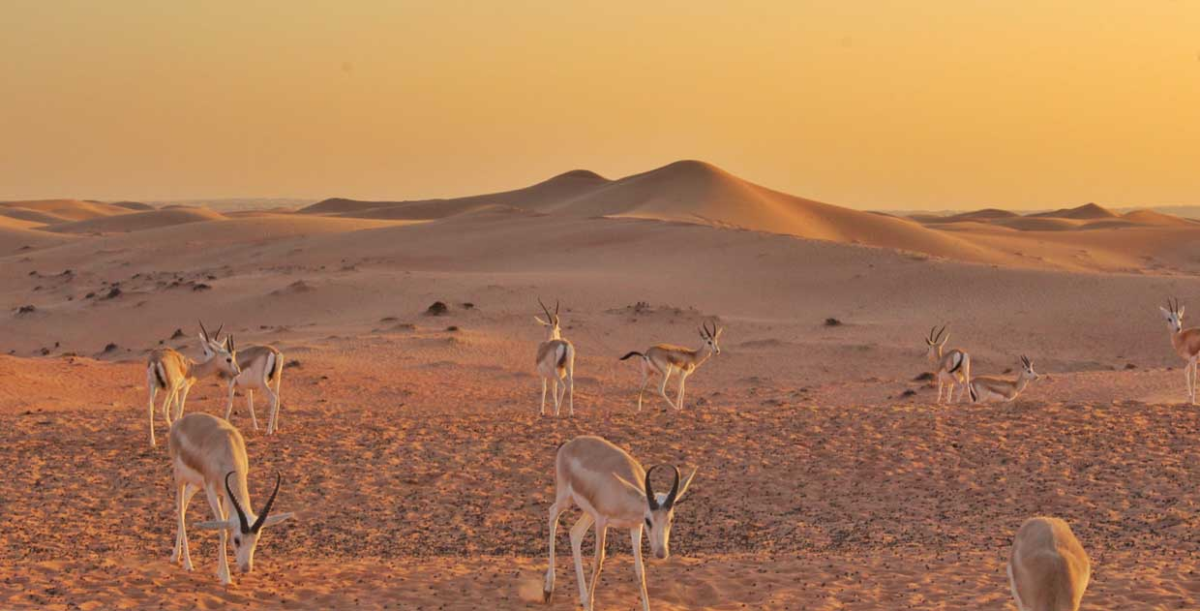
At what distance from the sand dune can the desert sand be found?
56336 millimetres

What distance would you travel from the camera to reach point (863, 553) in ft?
43.0

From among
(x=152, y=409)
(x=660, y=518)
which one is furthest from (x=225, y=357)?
(x=660, y=518)

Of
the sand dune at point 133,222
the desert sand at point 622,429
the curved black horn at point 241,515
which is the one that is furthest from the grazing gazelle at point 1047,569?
the sand dune at point 133,222

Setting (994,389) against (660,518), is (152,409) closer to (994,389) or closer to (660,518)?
(660,518)

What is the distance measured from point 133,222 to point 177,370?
97.5 meters

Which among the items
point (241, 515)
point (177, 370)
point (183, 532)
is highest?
point (177, 370)

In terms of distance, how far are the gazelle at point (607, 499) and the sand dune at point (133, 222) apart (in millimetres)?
96410

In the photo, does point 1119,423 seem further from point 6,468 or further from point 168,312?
point 168,312

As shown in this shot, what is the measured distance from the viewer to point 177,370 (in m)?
19.4

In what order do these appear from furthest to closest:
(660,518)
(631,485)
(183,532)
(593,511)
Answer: (183,532) < (593,511) < (631,485) < (660,518)

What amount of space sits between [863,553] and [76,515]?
30.1 feet

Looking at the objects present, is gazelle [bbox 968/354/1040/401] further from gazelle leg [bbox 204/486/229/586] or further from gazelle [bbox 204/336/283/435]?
gazelle leg [bbox 204/486/229/586]

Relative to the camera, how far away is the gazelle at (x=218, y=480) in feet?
35.9

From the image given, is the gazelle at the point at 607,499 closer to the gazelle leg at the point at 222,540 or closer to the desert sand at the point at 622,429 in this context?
the desert sand at the point at 622,429
